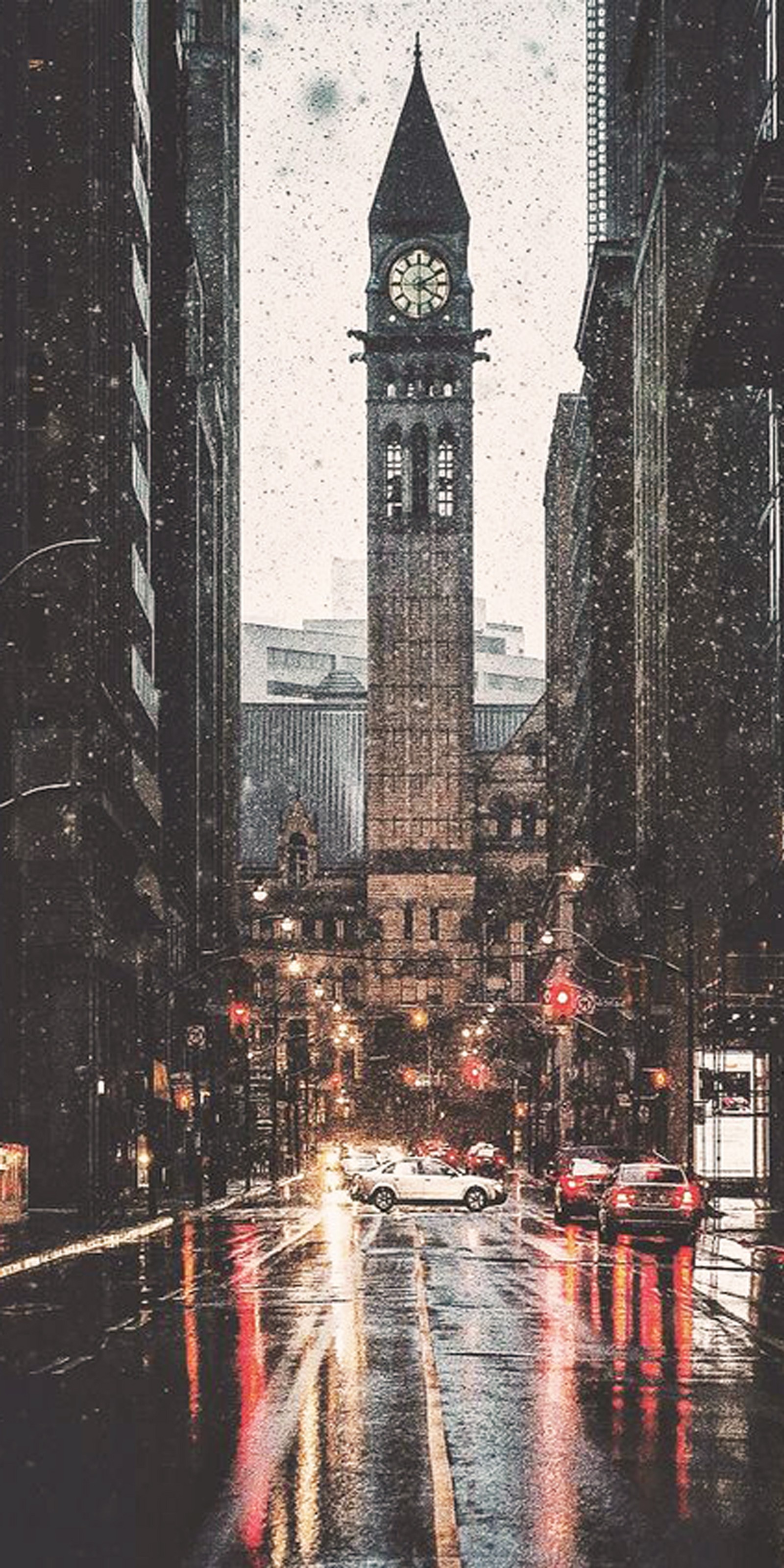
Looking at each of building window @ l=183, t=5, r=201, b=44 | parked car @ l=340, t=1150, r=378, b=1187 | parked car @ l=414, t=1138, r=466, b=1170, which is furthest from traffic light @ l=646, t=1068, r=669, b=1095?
building window @ l=183, t=5, r=201, b=44

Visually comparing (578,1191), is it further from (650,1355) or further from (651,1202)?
(650,1355)

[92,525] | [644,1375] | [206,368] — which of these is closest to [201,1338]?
[644,1375]

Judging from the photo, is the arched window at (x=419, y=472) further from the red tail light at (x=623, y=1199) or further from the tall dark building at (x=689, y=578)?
the red tail light at (x=623, y=1199)

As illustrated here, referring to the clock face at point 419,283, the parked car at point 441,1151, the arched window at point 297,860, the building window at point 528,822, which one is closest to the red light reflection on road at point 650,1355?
the parked car at point 441,1151

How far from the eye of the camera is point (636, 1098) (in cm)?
8344

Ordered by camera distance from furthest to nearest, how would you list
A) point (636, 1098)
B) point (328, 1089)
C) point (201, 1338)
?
1. point (328, 1089)
2. point (636, 1098)
3. point (201, 1338)

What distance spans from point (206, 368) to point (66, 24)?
60.6 metres

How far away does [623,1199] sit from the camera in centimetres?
5100

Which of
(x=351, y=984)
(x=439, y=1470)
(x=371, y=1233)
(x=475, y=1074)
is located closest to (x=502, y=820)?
(x=351, y=984)

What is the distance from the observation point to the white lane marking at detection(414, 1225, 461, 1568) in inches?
522

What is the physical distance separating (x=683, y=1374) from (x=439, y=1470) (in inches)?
295

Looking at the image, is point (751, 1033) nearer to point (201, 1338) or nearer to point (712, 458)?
point (712, 458)

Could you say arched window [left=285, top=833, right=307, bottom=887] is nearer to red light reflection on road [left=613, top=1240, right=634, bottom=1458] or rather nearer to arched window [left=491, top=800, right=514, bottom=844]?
arched window [left=491, top=800, right=514, bottom=844]

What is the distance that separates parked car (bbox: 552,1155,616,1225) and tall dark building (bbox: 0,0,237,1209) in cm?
1091
